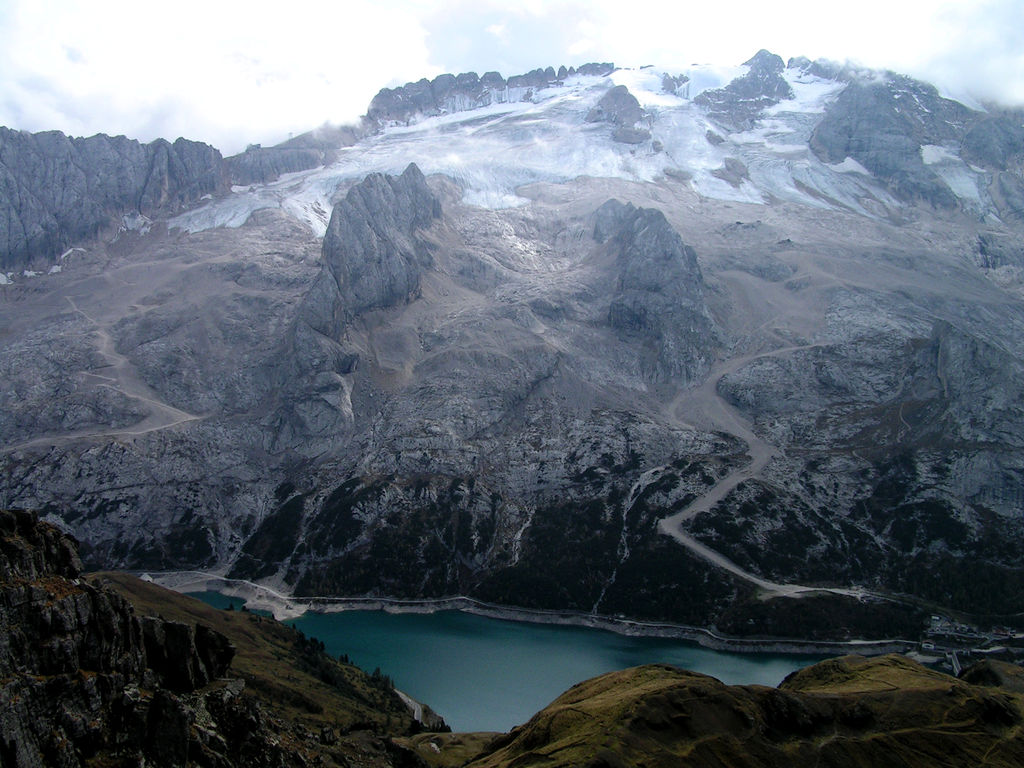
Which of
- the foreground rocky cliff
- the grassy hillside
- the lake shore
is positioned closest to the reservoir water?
the lake shore

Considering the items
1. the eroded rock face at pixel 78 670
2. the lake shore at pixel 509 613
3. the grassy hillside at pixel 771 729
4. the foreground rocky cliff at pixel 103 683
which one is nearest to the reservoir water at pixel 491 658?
the lake shore at pixel 509 613

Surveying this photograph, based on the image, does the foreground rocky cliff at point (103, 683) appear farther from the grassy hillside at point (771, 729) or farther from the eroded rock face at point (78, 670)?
the grassy hillside at point (771, 729)

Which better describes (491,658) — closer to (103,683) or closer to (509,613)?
(509,613)

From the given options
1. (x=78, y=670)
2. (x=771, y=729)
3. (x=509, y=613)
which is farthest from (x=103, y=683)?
(x=509, y=613)

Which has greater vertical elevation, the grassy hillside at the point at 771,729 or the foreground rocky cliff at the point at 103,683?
the foreground rocky cliff at the point at 103,683

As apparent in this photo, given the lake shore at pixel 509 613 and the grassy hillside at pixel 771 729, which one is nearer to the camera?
the grassy hillside at pixel 771 729
